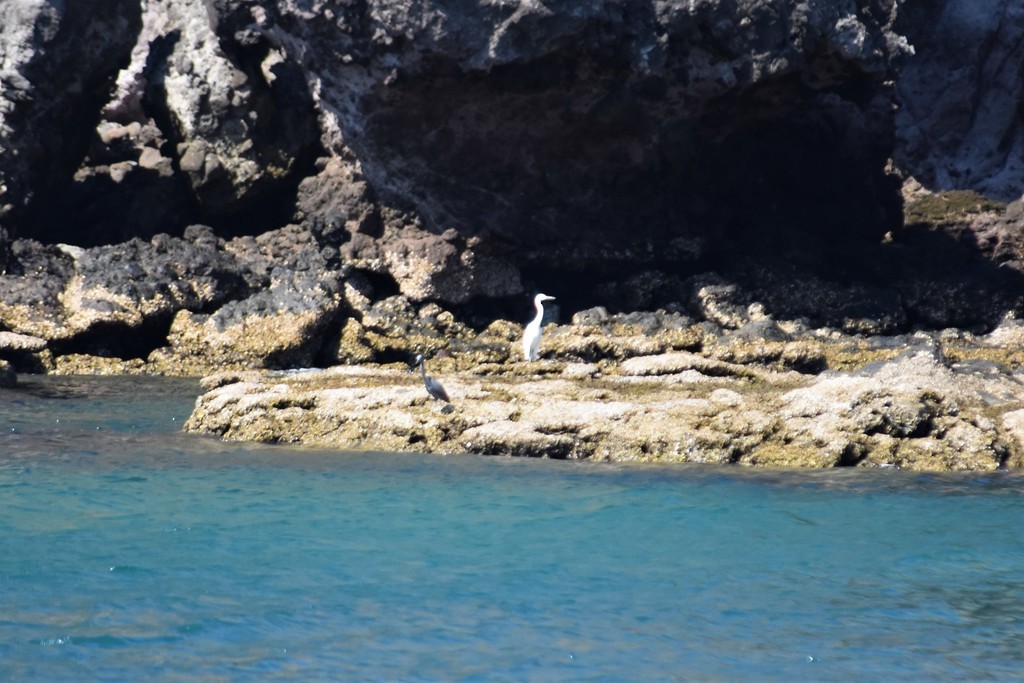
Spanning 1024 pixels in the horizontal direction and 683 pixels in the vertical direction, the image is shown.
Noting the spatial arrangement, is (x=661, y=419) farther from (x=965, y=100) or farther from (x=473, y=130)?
(x=965, y=100)

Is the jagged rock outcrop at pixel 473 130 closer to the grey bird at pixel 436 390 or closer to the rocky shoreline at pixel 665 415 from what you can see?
the rocky shoreline at pixel 665 415

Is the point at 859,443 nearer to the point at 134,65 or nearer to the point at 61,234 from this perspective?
the point at 61,234

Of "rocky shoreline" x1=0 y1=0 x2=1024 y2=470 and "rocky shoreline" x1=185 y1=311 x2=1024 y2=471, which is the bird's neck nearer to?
"rocky shoreline" x1=0 y1=0 x2=1024 y2=470

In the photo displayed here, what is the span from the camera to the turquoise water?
6.32m

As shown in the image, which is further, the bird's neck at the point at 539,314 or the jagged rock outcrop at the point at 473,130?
the jagged rock outcrop at the point at 473,130

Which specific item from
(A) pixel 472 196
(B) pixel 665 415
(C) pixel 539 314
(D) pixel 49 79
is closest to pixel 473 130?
(A) pixel 472 196

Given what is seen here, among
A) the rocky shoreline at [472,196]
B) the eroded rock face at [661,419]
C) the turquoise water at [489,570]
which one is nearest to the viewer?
the turquoise water at [489,570]

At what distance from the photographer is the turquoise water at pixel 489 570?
6320mm

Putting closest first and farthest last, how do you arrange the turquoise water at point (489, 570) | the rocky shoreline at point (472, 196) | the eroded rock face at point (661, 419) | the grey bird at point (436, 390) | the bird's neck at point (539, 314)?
the turquoise water at point (489, 570)
the eroded rock face at point (661, 419)
the grey bird at point (436, 390)
the bird's neck at point (539, 314)
the rocky shoreline at point (472, 196)

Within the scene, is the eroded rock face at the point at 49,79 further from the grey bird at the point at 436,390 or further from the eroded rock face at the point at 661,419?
the grey bird at the point at 436,390

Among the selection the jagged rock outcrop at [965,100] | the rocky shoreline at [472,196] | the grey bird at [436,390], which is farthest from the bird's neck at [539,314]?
the jagged rock outcrop at [965,100]

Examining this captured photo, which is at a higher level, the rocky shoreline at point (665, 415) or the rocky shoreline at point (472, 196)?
the rocky shoreline at point (472, 196)

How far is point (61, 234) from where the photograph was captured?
25.7m

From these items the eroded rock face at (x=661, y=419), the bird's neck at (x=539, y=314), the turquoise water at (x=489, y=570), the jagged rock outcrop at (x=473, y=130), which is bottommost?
the turquoise water at (x=489, y=570)
